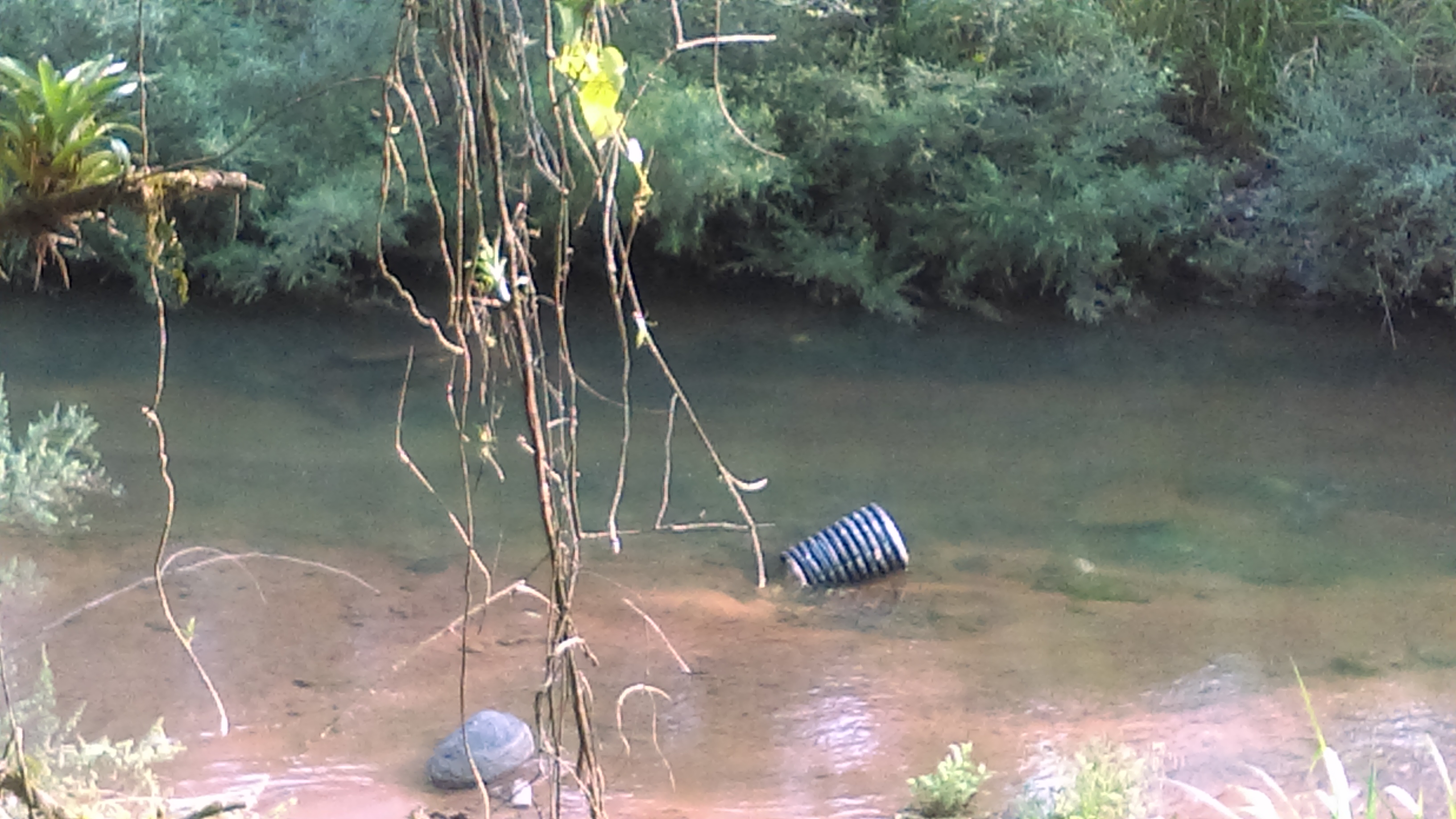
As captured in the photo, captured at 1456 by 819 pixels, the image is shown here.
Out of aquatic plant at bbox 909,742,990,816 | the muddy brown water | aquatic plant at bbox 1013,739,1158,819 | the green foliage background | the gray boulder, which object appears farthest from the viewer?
the green foliage background

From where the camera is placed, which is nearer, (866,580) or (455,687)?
(455,687)

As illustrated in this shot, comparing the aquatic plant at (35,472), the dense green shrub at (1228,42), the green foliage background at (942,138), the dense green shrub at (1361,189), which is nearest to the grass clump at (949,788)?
the aquatic plant at (35,472)

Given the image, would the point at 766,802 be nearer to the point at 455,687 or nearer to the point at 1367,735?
the point at 455,687

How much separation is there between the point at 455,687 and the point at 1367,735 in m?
3.27

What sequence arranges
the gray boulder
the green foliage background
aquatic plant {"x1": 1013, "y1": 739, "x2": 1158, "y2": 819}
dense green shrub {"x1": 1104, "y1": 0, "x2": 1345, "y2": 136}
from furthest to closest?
dense green shrub {"x1": 1104, "y1": 0, "x2": 1345, "y2": 136}, the green foliage background, the gray boulder, aquatic plant {"x1": 1013, "y1": 739, "x2": 1158, "y2": 819}

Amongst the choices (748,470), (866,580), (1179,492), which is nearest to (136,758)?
(866,580)

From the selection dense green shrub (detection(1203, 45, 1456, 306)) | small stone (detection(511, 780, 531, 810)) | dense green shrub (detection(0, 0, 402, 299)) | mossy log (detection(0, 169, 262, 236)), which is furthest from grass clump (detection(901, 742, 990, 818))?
dense green shrub (detection(0, 0, 402, 299))

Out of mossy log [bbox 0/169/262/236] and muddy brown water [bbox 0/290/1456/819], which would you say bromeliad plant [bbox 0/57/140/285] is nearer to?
mossy log [bbox 0/169/262/236]

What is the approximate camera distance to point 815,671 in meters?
4.55

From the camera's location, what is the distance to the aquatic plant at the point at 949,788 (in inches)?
135

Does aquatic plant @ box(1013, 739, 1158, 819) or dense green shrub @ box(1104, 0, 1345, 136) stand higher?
dense green shrub @ box(1104, 0, 1345, 136)

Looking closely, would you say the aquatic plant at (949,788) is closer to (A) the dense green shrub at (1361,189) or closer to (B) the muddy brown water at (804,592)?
(B) the muddy brown water at (804,592)

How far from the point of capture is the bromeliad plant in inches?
67.4

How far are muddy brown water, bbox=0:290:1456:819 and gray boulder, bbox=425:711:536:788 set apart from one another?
11 centimetres
